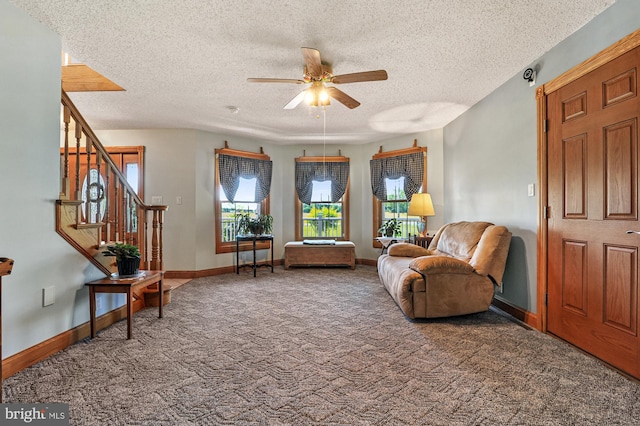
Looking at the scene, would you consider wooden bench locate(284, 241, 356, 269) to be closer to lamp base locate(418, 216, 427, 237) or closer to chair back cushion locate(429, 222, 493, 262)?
lamp base locate(418, 216, 427, 237)

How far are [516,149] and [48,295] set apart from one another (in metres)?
4.17

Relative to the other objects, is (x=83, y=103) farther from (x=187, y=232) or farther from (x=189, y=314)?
(x=189, y=314)

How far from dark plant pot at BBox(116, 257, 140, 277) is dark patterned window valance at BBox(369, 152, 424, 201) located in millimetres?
4340

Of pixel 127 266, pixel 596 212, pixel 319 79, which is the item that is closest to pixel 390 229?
pixel 319 79

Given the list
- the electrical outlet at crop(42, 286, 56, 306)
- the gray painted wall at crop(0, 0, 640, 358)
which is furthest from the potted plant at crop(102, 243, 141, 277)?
the electrical outlet at crop(42, 286, 56, 306)

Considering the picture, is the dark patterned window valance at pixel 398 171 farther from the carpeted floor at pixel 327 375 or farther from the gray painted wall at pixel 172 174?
the carpeted floor at pixel 327 375

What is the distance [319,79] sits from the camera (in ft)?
9.43

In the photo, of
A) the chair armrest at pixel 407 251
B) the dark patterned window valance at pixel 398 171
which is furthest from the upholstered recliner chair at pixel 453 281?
the dark patterned window valance at pixel 398 171

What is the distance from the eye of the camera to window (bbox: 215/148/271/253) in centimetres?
555

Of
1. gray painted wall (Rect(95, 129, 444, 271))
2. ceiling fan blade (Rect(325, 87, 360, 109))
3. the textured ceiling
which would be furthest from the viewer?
gray painted wall (Rect(95, 129, 444, 271))

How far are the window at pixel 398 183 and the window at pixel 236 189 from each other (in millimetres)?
2078

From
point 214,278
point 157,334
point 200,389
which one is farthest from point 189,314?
point 214,278

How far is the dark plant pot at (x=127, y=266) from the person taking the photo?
2.79m

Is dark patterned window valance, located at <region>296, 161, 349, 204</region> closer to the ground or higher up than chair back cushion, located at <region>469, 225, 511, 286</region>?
higher up
